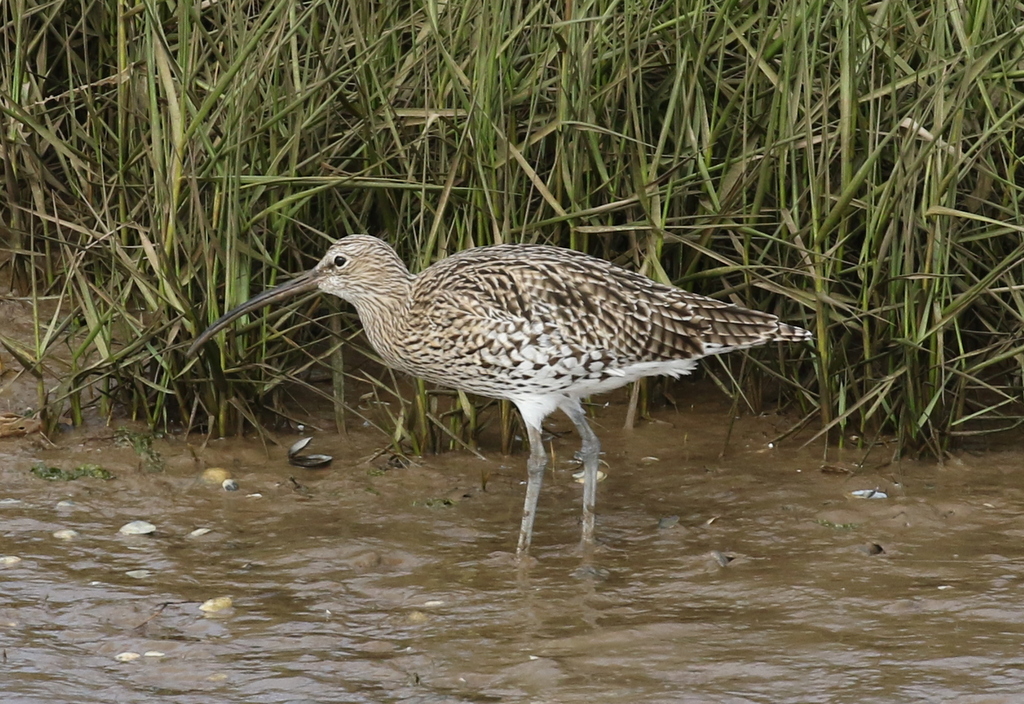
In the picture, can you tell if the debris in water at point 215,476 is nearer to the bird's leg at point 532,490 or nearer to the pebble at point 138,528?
the pebble at point 138,528

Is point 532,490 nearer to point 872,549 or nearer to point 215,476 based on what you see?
point 872,549

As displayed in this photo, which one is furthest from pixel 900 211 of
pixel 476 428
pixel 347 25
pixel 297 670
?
pixel 297 670

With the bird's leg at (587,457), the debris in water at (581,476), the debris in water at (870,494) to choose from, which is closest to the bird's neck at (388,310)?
the bird's leg at (587,457)

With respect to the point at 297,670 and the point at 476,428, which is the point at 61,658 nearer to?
the point at 297,670

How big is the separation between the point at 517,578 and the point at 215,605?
3.73 feet

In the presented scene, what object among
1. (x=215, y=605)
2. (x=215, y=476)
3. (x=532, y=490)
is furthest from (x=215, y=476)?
(x=532, y=490)

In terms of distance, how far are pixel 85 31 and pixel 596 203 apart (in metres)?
2.67

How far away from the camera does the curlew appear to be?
6.12m

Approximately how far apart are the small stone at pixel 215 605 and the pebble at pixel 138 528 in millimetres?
786

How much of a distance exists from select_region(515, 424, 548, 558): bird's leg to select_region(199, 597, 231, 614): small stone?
3.84ft

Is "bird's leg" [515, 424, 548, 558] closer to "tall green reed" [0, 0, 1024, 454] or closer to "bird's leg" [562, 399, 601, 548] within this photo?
"bird's leg" [562, 399, 601, 548]

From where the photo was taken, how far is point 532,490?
6184 millimetres

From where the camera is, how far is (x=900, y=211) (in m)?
6.50

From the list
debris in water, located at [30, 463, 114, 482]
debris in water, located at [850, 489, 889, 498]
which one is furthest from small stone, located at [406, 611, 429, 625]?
debris in water, located at [850, 489, 889, 498]
